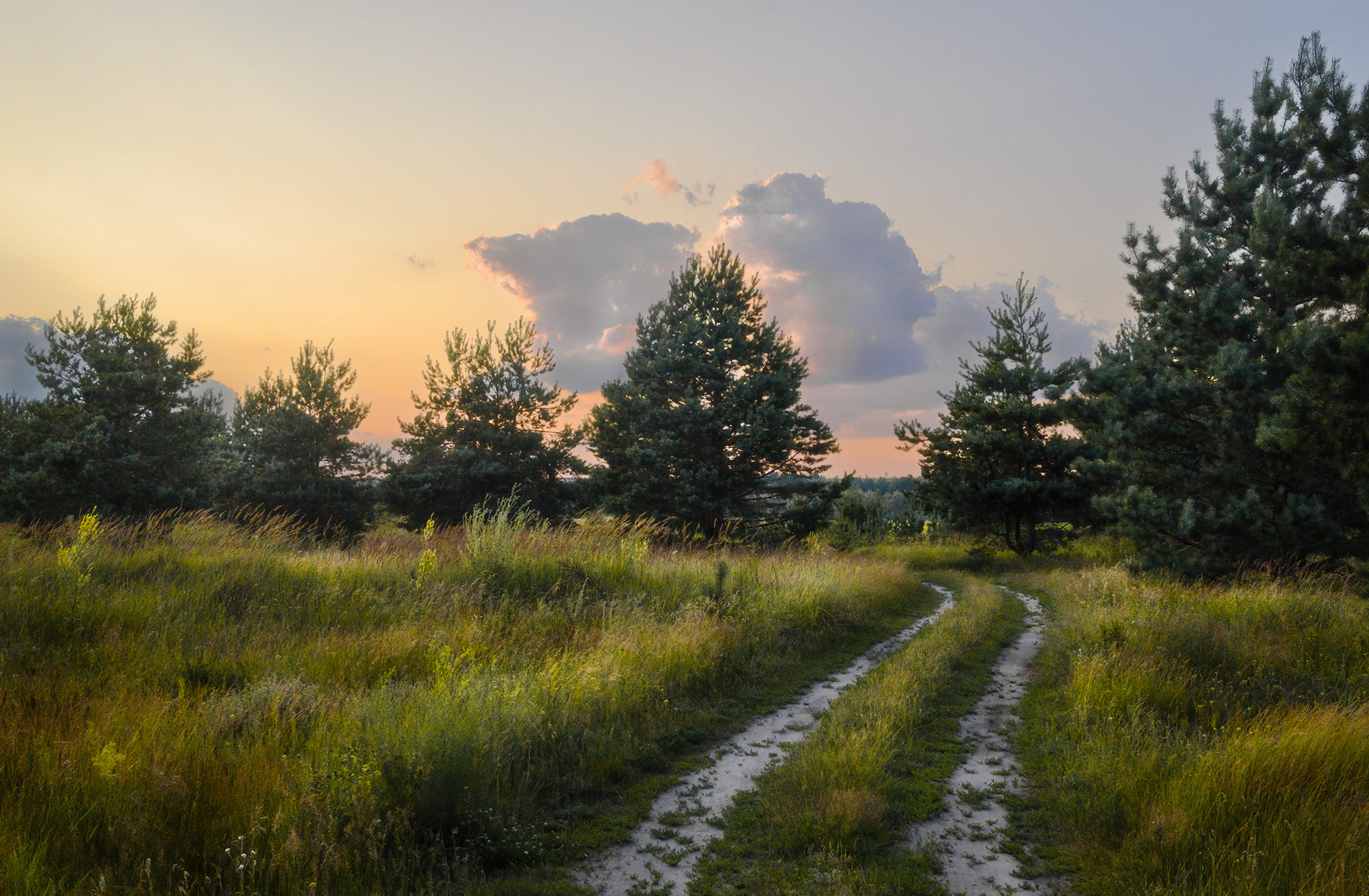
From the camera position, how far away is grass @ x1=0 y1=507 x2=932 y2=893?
3564 mm

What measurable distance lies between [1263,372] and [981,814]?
14.0 meters

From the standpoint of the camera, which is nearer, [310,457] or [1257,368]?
[1257,368]

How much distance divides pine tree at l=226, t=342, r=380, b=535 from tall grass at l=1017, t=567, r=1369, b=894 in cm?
3135

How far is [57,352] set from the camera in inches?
1077

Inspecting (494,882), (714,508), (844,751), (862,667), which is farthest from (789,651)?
(714,508)

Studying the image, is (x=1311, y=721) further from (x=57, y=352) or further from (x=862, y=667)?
(x=57, y=352)

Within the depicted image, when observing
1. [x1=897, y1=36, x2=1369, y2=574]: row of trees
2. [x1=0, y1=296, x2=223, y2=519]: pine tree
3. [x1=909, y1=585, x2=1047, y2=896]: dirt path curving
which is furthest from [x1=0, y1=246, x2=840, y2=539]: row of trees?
[x1=909, y1=585, x2=1047, y2=896]: dirt path curving

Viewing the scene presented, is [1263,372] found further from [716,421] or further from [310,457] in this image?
[310,457]

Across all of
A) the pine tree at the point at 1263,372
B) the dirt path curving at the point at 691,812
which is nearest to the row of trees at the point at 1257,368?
the pine tree at the point at 1263,372

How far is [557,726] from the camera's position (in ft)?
18.3

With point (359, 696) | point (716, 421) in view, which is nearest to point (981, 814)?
point (359, 696)

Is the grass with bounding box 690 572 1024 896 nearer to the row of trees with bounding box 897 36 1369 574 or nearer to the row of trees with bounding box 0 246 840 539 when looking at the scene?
the row of trees with bounding box 897 36 1369 574

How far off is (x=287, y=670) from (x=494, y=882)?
386 cm

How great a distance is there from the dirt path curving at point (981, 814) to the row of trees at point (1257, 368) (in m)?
9.24
